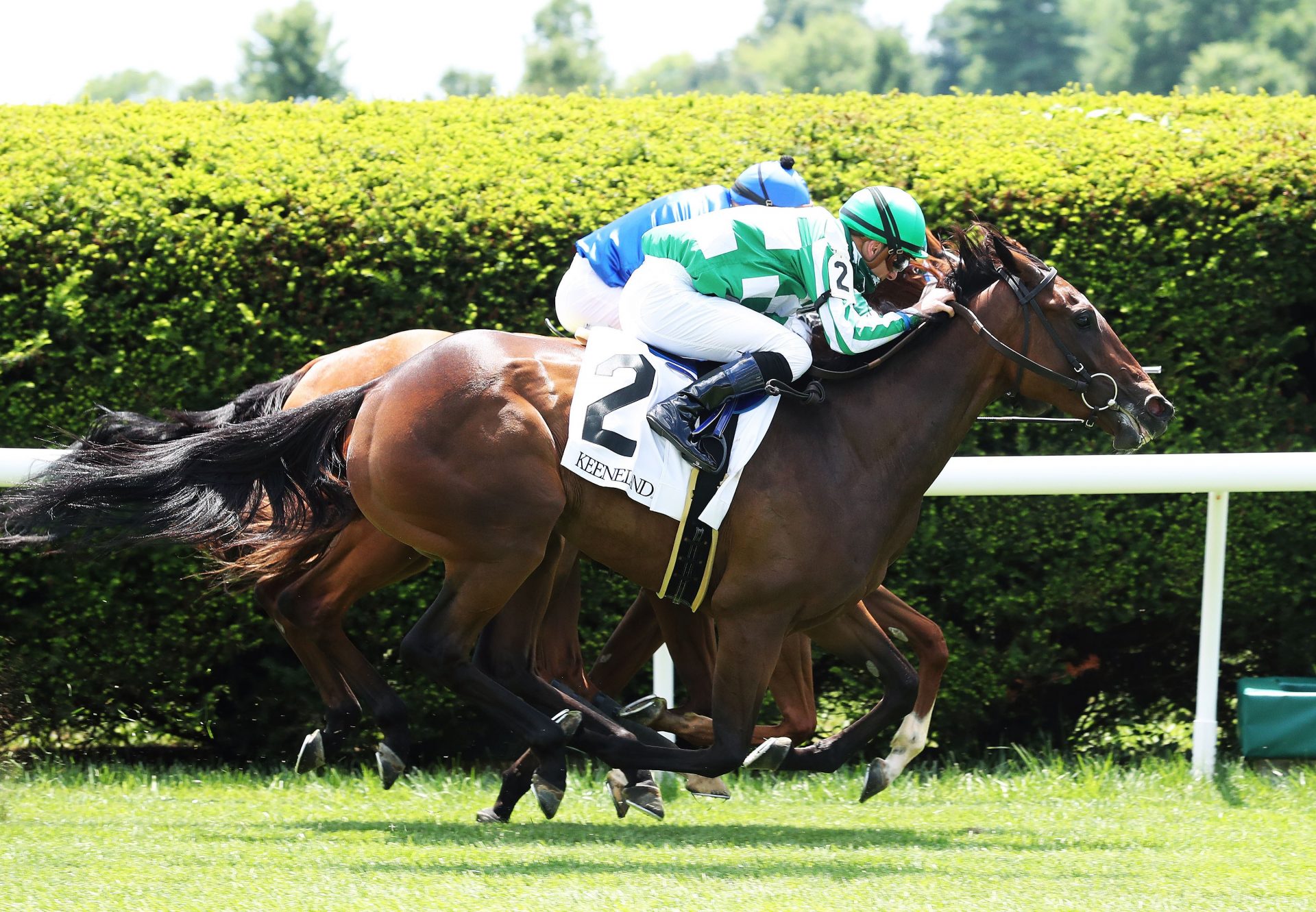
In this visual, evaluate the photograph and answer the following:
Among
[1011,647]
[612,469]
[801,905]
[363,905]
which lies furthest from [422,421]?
[1011,647]

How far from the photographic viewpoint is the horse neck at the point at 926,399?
446 cm

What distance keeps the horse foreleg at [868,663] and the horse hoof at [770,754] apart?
154mm

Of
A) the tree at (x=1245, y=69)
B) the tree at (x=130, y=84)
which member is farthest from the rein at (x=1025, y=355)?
the tree at (x=130, y=84)

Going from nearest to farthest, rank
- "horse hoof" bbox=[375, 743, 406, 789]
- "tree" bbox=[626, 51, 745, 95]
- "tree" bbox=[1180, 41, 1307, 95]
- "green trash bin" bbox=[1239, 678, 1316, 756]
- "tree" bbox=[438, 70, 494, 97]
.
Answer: "horse hoof" bbox=[375, 743, 406, 789] → "green trash bin" bbox=[1239, 678, 1316, 756] → "tree" bbox=[1180, 41, 1307, 95] → "tree" bbox=[438, 70, 494, 97] → "tree" bbox=[626, 51, 745, 95]

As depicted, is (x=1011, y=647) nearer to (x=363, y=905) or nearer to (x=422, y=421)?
(x=422, y=421)

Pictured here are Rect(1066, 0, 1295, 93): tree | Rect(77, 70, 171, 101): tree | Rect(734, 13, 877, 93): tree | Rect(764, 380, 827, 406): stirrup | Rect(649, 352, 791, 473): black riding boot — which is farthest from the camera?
Rect(77, 70, 171, 101): tree

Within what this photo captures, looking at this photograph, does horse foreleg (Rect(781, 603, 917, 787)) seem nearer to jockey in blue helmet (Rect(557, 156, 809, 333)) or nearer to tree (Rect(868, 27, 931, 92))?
jockey in blue helmet (Rect(557, 156, 809, 333))

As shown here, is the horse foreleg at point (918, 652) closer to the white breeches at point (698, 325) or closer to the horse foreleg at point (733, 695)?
the horse foreleg at point (733, 695)

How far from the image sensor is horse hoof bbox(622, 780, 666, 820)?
15.6ft

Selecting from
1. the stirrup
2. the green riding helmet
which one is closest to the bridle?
the green riding helmet

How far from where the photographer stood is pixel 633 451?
4.27 m

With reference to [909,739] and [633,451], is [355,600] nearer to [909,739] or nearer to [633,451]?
[633,451]

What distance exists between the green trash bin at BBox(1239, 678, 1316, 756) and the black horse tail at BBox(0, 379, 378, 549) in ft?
10.5

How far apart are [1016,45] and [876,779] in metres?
85.9
